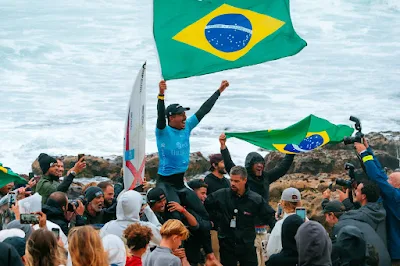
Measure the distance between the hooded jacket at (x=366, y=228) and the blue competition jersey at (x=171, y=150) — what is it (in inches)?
74.6

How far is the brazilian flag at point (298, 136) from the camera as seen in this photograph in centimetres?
1143

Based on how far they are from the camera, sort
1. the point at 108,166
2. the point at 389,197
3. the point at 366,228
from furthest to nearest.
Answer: the point at 108,166 < the point at 389,197 < the point at 366,228

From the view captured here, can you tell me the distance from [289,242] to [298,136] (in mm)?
4099

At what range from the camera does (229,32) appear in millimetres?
10359

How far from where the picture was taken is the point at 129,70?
123 feet

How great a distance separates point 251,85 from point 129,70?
4.95 metres

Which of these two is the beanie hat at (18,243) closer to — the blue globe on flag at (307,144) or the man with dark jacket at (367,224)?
the man with dark jacket at (367,224)

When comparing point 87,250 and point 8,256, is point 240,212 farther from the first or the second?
point 8,256

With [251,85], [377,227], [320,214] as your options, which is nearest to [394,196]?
[377,227]

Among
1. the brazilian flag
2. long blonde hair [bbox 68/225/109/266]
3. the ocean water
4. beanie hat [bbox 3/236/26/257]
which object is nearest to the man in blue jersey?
the brazilian flag

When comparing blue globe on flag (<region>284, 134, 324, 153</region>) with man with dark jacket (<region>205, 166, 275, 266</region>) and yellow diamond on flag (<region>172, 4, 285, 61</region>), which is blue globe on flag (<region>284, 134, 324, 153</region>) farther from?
man with dark jacket (<region>205, 166, 275, 266</region>)

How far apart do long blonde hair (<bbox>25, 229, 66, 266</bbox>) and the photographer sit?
3.29 metres

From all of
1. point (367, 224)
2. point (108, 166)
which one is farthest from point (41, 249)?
point (108, 166)

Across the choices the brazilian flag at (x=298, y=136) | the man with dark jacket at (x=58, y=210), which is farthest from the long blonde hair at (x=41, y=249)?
the brazilian flag at (x=298, y=136)
